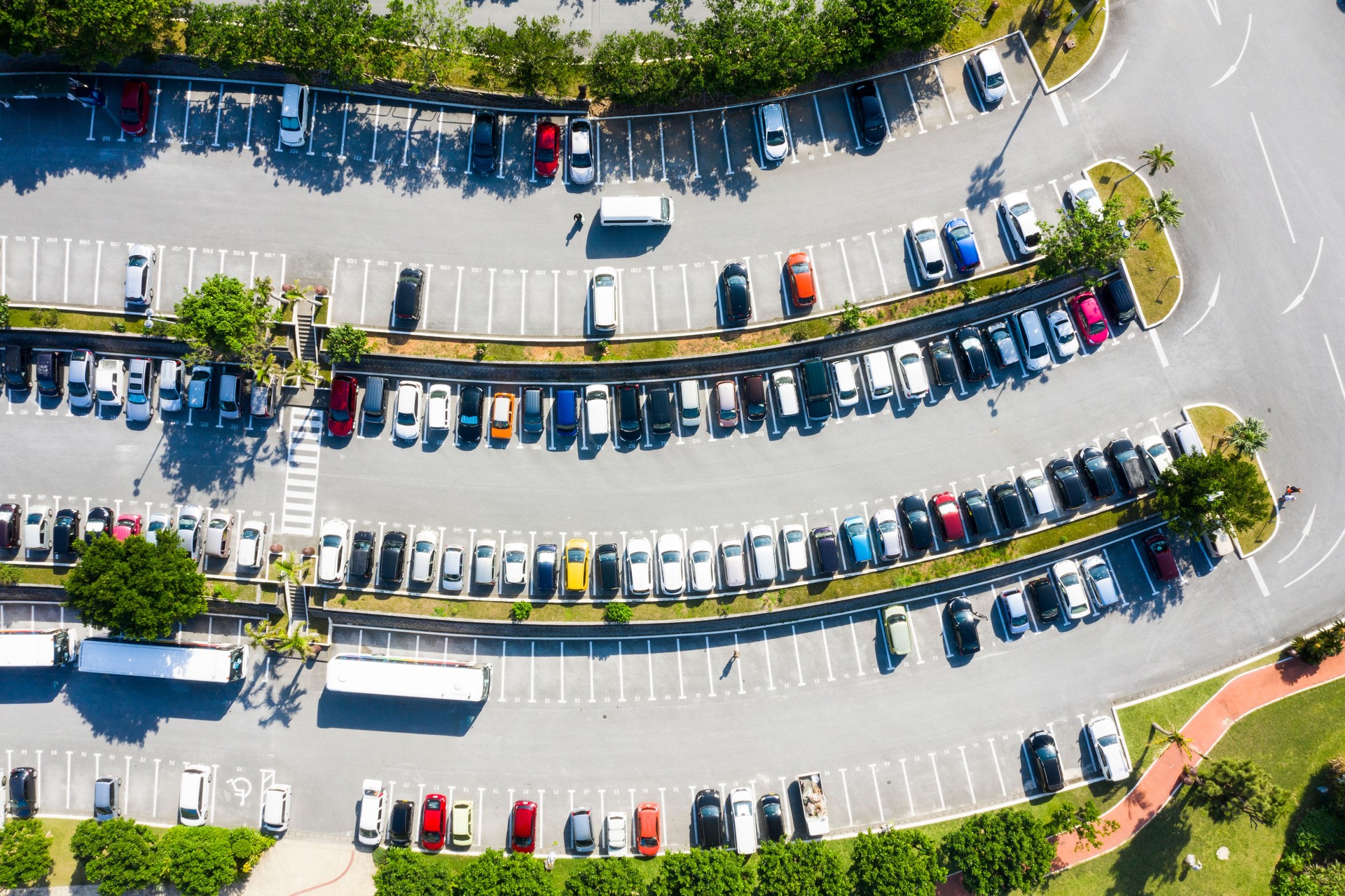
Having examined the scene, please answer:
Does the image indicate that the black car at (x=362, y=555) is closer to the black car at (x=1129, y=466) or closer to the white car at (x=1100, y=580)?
the white car at (x=1100, y=580)

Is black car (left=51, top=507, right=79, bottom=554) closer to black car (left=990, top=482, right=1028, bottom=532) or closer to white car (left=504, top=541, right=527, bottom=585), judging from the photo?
white car (left=504, top=541, right=527, bottom=585)

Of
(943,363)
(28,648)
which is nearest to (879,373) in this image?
(943,363)

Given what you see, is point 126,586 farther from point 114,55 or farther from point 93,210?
point 114,55

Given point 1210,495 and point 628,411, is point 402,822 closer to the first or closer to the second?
point 628,411

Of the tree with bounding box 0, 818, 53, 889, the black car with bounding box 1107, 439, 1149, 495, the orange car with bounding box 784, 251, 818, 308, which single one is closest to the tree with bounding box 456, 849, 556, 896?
the tree with bounding box 0, 818, 53, 889

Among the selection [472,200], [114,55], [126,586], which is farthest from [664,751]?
[114,55]

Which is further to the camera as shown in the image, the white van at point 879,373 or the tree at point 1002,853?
the white van at point 879,373

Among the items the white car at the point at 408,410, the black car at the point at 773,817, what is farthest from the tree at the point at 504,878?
the white car at the point at 408,410
